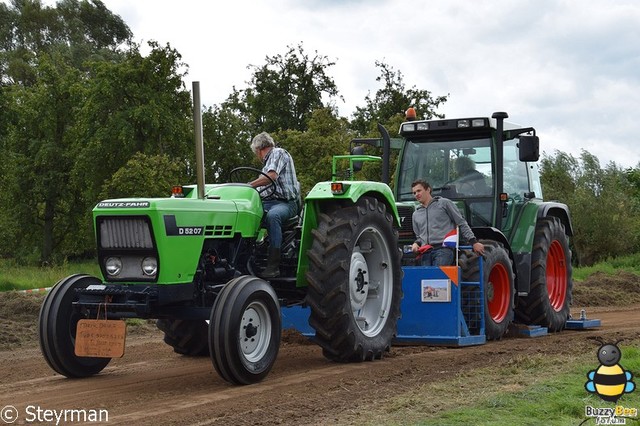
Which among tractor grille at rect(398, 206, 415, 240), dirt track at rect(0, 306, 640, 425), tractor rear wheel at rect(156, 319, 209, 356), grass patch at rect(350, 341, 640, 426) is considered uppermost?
tractor grille at rect(398, 206, 415, 240)

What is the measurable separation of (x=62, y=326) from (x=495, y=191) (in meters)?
5.65

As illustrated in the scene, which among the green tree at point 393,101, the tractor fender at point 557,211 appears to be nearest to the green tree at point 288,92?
the green tree at point 393,101

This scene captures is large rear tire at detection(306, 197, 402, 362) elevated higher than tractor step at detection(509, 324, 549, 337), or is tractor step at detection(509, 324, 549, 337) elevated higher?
large rear tire at detection(306, 197, 402, 362)

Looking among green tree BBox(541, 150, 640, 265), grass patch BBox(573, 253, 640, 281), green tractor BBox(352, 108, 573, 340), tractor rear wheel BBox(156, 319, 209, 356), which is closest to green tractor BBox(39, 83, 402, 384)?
tractor rear wheel BBox(156, 319, 209, 356)

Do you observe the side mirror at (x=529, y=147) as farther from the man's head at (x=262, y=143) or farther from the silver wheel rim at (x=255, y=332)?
the silver wheel rim at (x=255, y=332)

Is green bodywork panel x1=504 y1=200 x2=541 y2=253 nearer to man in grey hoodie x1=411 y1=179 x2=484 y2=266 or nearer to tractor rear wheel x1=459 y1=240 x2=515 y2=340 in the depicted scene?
tractor rear wheel x1=459 y1=240 x2=515 y2=340

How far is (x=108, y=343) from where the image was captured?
7355 millimetres

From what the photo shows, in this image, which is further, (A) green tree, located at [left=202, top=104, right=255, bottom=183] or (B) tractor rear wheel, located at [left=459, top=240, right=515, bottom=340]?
(A) green tree, located at [left=202, top=104, right=255, bottom=183]

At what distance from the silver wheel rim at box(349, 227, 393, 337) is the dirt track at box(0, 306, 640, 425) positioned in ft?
1.43

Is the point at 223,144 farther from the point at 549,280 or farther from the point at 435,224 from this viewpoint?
the point at 435,224

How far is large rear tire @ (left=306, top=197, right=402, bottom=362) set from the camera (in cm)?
830

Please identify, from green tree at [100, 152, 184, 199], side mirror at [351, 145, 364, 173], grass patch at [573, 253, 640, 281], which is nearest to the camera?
side mirror at [351, 145, 364, 173]

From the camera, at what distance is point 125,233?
24.9ft

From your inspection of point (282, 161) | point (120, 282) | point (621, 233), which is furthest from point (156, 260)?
point (621, 233)
